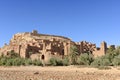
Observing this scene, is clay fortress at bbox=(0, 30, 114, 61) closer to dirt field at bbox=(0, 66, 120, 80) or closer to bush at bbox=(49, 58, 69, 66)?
bush at bbox=(49, 58, 69, 66)

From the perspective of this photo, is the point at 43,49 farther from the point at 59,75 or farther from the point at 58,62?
the point at 59,75

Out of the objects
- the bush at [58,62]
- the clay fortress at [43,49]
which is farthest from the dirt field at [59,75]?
the clay fortress at [43,49]

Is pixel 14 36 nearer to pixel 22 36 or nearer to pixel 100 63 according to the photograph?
pixel 22 36

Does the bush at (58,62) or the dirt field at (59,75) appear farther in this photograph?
the bush at (58,62)

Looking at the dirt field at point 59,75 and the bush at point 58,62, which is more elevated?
the bush at point 58,62

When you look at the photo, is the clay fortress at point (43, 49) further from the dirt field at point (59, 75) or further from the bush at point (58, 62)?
the dirt field at point (59, 75)

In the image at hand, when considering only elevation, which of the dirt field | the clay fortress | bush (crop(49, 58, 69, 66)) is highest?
the clay fortress

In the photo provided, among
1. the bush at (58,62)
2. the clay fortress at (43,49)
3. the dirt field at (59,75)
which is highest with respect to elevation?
the clay fortress at (43,49)

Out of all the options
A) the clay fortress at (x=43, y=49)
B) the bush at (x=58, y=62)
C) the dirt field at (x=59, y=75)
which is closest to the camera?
the dirt field at (x=59, y=75)

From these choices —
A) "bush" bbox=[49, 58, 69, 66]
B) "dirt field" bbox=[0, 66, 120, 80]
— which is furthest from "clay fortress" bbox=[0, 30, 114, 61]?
"dirt field" bbox=[0, 66, 120, 80]

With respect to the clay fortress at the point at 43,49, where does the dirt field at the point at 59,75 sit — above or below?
below

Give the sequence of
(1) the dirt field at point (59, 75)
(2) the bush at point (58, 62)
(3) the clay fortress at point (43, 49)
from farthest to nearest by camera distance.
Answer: (3) the clay fortress at point (43, 49) < (2) the bush at point (58, 62) < (1) the dirt field at point (59, 75)

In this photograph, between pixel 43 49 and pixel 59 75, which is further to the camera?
pixel 43 49

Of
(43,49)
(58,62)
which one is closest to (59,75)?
(58,62)
